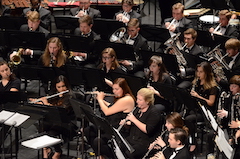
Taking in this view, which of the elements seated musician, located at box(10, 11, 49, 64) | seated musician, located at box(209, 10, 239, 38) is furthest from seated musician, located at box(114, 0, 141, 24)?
seated musician, located at box(209, 10, 239, 38)

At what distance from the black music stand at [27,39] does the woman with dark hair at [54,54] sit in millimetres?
334

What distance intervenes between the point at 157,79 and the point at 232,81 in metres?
1.14

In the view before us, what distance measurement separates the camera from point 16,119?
18.2ft

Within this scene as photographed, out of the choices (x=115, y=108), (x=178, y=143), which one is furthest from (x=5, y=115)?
(x=178, y=143)

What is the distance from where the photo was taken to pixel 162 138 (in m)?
5.79

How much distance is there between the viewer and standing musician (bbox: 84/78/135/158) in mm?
6051

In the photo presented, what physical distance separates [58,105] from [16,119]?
0.99 m

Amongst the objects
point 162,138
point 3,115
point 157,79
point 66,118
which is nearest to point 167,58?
point 157,79

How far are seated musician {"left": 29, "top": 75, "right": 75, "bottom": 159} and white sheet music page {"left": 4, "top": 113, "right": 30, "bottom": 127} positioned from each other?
73cm

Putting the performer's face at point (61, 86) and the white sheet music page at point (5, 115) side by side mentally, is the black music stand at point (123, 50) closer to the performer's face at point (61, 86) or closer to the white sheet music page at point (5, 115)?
the performer's face at point (61, 86)

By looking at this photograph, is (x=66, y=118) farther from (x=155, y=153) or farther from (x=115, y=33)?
(x=115, y=33)

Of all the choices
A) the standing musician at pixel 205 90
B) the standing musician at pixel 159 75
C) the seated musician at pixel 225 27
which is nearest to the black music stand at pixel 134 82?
the standing musician at pixel 159 75

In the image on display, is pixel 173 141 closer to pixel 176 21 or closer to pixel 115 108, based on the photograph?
pixel 115 108

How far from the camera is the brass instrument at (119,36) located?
802 centimetres
